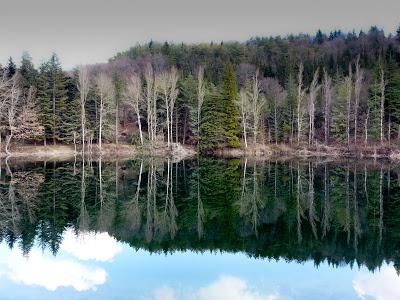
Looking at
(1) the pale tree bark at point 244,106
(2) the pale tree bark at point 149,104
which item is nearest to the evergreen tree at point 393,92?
(1) the pale tree bark at point 244,106

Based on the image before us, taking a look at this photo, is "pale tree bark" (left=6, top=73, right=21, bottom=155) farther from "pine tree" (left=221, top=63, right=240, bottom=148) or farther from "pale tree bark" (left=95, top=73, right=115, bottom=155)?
"pine tree" (left=221, top=63, right=240, bottom=148)

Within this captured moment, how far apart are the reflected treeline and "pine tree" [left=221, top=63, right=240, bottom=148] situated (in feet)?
93.3

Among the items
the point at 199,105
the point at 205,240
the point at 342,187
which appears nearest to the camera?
the point at 205,240

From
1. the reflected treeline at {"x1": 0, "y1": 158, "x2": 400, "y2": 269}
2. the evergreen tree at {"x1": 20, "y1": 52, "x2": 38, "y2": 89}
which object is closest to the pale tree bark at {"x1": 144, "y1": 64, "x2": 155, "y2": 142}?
the evergreen tree at {"x1": 20, "y1": 52, "x2": 38, "y2": 89}

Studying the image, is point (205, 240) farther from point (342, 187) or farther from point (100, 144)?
point (100, 144)

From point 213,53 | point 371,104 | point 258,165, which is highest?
point 213,53

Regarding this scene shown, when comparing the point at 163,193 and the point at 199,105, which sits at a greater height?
the point at 199,105

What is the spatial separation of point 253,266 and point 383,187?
75.2 feet

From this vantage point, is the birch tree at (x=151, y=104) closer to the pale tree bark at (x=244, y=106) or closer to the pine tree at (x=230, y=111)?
the pine tree at (x=230, y=111)

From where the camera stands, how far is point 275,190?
117 feet

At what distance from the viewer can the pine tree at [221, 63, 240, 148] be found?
74.5 meters

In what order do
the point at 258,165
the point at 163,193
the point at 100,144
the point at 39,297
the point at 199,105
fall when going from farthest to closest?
the point at 199,105
the point at 100,144
the point at 258,165
the point at 163,193
the point at 39,297

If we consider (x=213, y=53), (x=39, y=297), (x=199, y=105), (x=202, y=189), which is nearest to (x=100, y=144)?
(x=199, y=105)

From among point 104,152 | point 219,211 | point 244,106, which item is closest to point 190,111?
point 244,106
